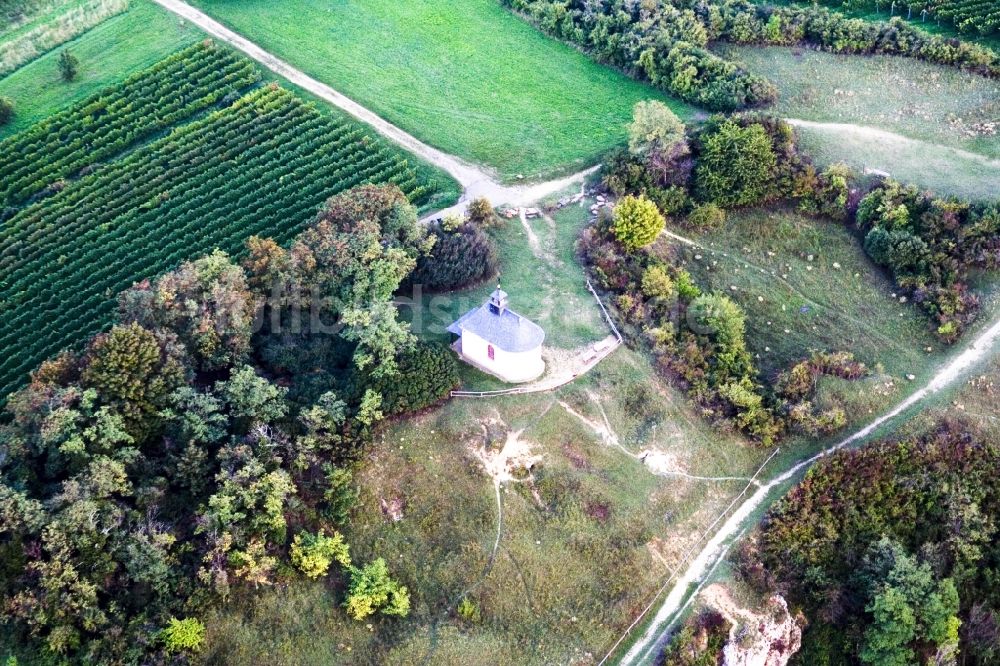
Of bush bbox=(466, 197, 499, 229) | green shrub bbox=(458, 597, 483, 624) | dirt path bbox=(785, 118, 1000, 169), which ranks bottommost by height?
green shrub bbox=(458, 597, 483, 624)

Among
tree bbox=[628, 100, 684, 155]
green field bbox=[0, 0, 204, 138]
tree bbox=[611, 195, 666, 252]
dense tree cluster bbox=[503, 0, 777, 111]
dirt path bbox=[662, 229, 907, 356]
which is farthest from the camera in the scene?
green field bbox=[0, 0, 204, 138]

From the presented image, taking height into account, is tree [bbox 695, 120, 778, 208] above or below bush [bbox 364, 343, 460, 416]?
above

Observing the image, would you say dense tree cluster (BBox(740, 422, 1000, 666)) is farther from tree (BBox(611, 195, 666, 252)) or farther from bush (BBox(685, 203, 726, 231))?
bush (BBox(685, 203, 726, 231))

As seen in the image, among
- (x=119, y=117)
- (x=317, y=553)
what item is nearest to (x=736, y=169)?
(x=317, y=553)

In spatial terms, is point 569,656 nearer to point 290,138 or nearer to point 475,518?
point 475,518

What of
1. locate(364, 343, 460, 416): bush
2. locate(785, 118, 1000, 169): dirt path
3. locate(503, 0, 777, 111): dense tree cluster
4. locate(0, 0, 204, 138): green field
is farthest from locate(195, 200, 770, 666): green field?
locate(0, 0, 204, 138): green field

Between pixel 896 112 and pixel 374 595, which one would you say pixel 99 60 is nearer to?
pixel 374 595

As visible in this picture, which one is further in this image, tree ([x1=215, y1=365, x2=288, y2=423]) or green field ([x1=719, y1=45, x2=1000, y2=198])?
green field ([x1=719, y1=45, x2=1000, y2=198])
